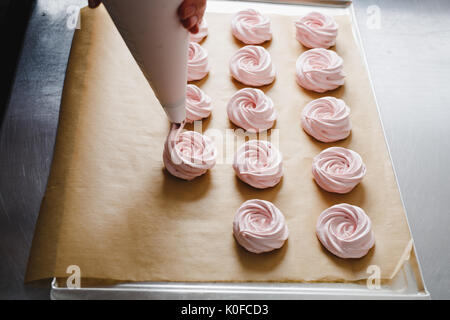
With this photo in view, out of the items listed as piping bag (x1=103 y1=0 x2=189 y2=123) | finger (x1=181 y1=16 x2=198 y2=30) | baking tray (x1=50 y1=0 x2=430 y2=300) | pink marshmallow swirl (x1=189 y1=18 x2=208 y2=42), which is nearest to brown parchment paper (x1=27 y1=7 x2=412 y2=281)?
baking tray (x1=50 y1=0 x2=430 y2=300)

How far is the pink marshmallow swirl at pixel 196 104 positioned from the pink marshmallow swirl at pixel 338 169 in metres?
0.61

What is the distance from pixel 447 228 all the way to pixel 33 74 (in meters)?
2.28

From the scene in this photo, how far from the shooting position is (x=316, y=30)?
2402 millimetres

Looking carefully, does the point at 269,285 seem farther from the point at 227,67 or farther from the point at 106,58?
the point at 106,58

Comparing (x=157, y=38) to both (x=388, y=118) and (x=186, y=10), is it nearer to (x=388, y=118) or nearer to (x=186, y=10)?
(x=186, y=10)

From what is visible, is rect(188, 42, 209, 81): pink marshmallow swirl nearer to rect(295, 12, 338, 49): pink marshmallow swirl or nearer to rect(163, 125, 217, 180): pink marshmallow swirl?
rect(163, 125, 217, 180): pink marshmallow swirl

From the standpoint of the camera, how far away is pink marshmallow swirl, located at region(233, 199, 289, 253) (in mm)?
1703

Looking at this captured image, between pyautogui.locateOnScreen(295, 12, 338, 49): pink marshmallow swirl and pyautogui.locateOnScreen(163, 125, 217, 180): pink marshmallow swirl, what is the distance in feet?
3.13

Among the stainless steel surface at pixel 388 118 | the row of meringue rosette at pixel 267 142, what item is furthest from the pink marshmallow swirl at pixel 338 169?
the stainless steel surface at pixel 388 118

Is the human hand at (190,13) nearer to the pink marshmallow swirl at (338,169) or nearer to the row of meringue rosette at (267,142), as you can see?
the row of meringue rosette at (267,142)

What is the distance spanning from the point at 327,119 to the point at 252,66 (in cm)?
53

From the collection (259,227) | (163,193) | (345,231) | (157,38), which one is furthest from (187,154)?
(345,231)

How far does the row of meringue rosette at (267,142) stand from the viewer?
175cm
